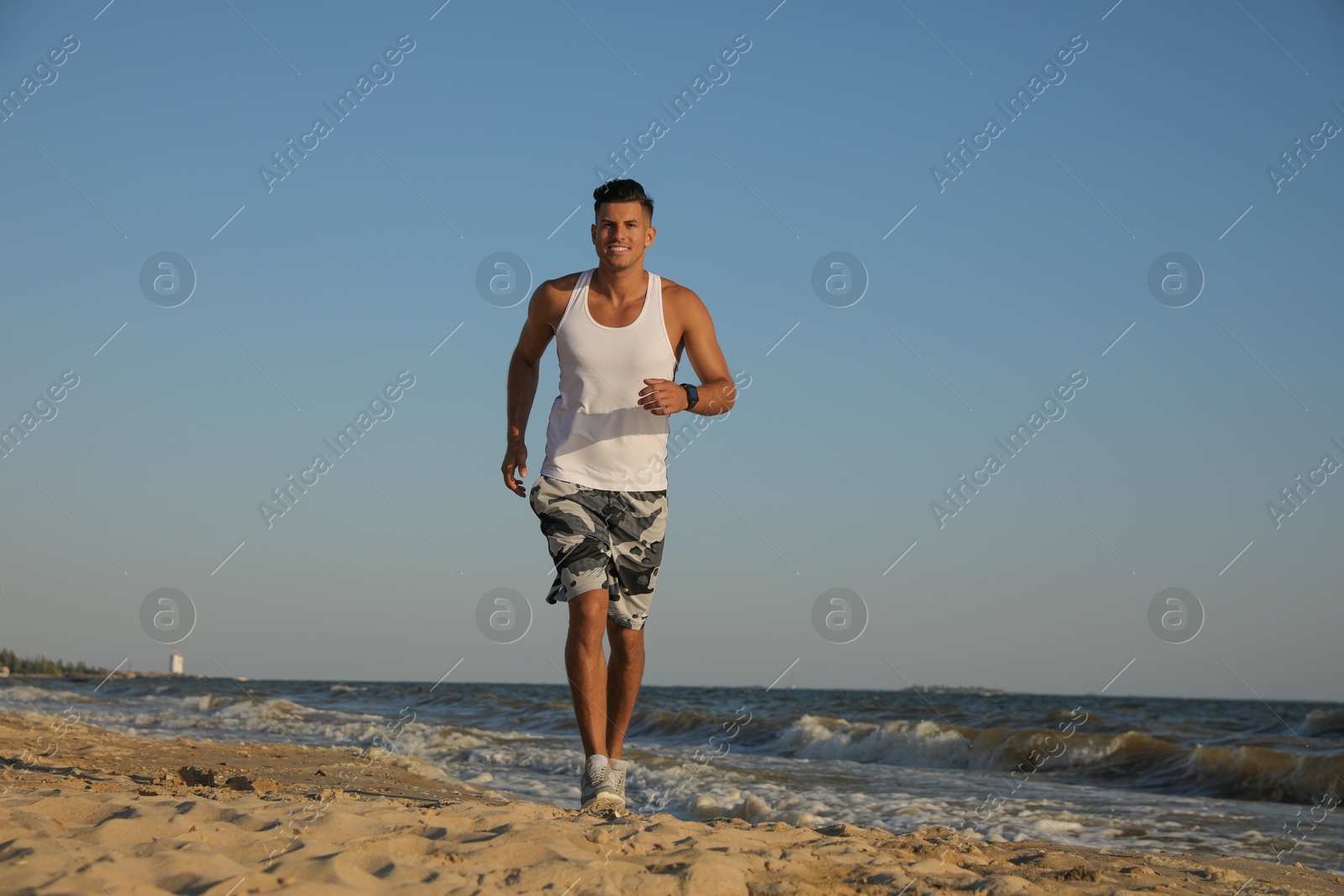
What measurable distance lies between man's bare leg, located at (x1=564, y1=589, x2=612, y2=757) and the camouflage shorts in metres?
0.05

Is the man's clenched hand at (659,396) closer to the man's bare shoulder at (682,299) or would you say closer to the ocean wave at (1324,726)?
the man's bare shoulder at (682,299)

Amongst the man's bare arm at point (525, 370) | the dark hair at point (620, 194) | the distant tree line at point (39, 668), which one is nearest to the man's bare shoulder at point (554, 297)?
the man's bare arm at point (525, 370)

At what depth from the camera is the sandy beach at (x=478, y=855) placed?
2254 millimetres

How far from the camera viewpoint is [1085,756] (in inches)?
403

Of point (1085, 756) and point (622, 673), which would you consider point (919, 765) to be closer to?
point (1085, 756)

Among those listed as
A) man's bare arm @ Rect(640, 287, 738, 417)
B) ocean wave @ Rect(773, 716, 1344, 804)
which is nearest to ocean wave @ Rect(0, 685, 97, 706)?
ocean wave @ Rect(773, 716, 1344, 804)

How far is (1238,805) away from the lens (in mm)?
7105

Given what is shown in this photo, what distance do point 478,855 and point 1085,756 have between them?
930cm

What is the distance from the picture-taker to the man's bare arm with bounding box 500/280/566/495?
153 inches

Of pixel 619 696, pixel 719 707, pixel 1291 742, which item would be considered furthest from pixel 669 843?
pixel 719 707

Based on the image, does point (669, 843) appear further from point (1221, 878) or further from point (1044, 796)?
point (1044, 796)

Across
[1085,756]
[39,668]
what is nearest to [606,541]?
[1085,756]

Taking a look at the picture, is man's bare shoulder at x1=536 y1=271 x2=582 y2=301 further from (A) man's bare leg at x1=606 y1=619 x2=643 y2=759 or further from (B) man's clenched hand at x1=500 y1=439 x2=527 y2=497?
(A) man's bare leg at x1=606 y1=619 x2=643 y2=759

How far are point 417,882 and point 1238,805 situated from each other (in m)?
6.90
